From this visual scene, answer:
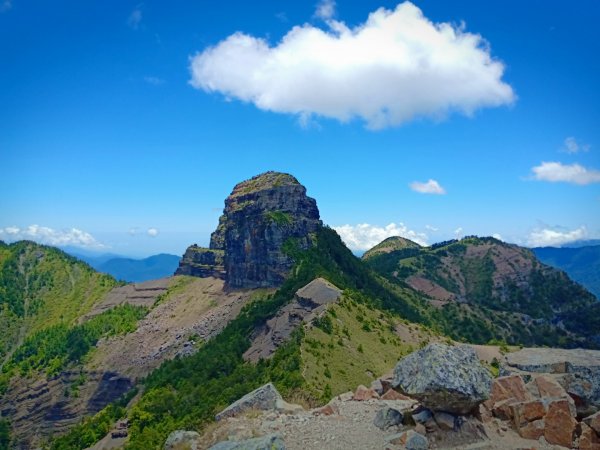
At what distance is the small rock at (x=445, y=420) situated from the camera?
21650 millimetres

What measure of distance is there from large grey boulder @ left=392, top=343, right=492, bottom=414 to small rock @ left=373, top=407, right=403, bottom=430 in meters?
1.49

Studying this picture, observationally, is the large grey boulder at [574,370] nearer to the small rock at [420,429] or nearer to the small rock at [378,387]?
the small rock at [378,387]

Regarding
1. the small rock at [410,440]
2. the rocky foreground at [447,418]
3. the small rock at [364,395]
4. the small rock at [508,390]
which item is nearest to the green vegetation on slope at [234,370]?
the rocky foreground at [447,418]

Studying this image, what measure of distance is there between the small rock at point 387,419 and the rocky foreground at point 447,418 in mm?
49

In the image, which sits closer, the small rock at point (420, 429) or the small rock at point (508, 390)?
the small rock at point (420, 429)

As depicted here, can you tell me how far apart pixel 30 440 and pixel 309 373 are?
98128mm

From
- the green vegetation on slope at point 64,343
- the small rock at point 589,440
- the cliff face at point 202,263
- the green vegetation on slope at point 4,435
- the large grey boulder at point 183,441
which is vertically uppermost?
the cliff face at point 202,263

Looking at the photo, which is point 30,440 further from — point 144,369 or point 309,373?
point 309,373

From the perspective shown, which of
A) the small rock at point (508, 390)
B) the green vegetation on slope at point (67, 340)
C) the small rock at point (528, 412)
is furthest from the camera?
the green vegetation on slope at point (67, 340)

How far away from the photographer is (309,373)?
55.5 meters

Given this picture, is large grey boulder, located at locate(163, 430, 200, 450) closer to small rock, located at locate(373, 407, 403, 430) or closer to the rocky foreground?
the rocky foreground

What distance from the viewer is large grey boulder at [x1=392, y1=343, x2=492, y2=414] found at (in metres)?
21.6

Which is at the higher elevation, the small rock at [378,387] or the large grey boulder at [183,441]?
the small rock at [378,387]

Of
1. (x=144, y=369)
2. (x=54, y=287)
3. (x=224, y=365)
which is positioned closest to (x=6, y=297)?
(x=54, y=287)
